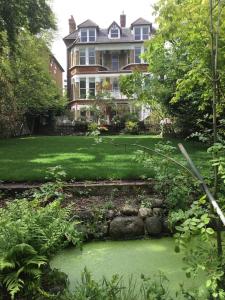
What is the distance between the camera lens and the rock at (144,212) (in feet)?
23.6

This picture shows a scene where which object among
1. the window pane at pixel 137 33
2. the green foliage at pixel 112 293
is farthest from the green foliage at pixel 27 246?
the window pane at pixel 137 33

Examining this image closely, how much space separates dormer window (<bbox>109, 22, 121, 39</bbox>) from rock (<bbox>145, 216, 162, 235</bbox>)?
38.5 meters

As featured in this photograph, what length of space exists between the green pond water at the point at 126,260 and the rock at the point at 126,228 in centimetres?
21

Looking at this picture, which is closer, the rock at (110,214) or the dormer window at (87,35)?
the rock at (110,214)

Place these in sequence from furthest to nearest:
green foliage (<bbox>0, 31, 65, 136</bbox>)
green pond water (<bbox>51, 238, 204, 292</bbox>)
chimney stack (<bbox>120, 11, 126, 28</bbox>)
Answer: chimney stack (<bbox>120, 11, 126, 28</bbox>) → green foliage (<bbox>0, 31, 65, 136</bbox>) → green pond water (<bbox>51, 238, 204, 292</bbox>)

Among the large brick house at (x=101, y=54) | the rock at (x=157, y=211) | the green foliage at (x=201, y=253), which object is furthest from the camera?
the large brick house at (x=101, y=54)

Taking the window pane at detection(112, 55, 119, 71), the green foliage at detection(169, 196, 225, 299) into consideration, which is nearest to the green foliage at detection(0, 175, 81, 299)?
the green foliage at detection(169, 196, 225, 299)

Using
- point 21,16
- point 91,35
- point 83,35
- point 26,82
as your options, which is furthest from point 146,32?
point 21,16

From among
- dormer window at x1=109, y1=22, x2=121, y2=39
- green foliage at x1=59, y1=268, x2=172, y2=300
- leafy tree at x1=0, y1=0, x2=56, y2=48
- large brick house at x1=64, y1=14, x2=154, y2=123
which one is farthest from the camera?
dormer window at x1=109, y1=22, x2=121, y2=39

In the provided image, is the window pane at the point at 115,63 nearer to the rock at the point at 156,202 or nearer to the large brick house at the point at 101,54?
the large brick house at the point at 101,54

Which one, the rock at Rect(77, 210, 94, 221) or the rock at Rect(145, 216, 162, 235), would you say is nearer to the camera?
the rock at Rect(145, 216, 162, 235)

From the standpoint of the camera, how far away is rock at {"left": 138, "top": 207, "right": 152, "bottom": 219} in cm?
720

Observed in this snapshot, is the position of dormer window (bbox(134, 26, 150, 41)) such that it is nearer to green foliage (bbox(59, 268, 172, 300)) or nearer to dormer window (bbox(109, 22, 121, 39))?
dormer window (bbox(109, 22, 121, 39))

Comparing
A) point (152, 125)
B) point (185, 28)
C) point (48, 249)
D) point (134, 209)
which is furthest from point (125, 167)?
point (152, 125)
